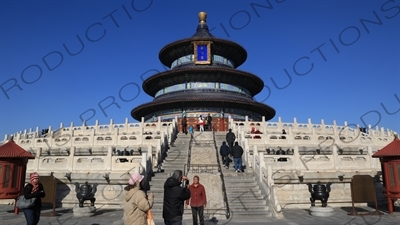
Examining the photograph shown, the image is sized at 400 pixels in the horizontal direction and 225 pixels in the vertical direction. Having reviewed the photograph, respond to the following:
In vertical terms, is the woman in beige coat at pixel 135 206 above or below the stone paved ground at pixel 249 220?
above

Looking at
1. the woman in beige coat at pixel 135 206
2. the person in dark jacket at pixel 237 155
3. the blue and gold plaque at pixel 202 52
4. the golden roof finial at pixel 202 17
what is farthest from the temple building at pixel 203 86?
the woman in beige coat at pixel 135 206

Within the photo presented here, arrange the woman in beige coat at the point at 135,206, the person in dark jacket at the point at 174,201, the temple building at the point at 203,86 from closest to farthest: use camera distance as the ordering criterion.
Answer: the woman in beige coat at the point at 135,206, the person in dark jacket at the point at 174,201, the temple building at the point at 203,86

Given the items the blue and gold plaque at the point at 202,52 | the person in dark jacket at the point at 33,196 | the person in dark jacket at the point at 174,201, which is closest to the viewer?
the person in dark jacket at the point at 174,201

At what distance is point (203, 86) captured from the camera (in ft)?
119

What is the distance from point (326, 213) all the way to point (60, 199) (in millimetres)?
10437

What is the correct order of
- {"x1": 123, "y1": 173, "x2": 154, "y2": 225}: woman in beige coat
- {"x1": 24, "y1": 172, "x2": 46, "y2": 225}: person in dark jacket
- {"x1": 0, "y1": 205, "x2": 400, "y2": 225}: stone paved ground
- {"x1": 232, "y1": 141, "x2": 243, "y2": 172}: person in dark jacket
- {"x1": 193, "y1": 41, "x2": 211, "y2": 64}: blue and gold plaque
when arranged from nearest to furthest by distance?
{"x1": 123, "y1": 173, "x2": 154, "y2": 225}: woman in beige coat
{"x1": 24, "y1": 172, "x2": 46, "y2": 225}: person in dark jacket
{"x1": 0, "y1": 205, "x2": 400, "y2": 225}: stone paved ground
{"x1": 232, "y1": 141, "x2": 243, "y2": 172}: person in dark jacket
{"x1": 193, "y1": 41, "x2": 211, "y2": 64}: blue and gold plaque

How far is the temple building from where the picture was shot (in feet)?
110

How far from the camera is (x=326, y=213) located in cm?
1077

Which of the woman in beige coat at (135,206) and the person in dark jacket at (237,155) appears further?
the person in dark jacket at (237,155)

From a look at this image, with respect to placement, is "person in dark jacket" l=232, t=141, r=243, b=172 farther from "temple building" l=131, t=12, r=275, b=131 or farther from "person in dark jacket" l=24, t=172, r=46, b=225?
"temple building" l=131, t=12, r=275, b=131

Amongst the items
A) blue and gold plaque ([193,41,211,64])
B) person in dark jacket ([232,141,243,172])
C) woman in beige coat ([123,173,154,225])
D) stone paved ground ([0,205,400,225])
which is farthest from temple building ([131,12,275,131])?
woman in beige coat ([123,173,154,225])

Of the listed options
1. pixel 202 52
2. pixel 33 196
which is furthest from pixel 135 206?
pixel 202 52

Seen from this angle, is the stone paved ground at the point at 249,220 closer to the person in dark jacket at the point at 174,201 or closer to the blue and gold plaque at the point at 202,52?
the person in dark jacket at the point at 174,201

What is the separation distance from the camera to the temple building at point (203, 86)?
33594mm
